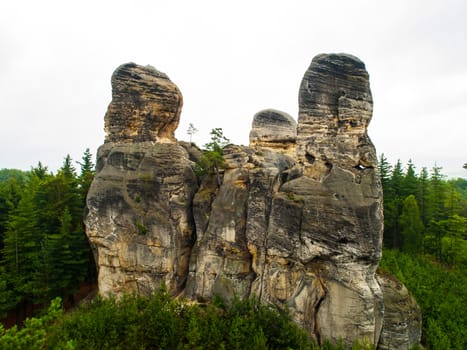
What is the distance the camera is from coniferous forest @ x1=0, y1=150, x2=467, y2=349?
424 inches

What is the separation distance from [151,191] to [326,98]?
11.6 meters

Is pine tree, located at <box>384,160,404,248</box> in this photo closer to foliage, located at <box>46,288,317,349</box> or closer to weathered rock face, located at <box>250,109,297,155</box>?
weathered rock face, located at <box>250,109,297,155</box>

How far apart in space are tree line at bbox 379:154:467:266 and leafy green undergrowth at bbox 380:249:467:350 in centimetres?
299

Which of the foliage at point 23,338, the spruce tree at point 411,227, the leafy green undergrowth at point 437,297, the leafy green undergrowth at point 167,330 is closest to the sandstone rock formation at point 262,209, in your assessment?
the leafy green undergrowth at point 167,330

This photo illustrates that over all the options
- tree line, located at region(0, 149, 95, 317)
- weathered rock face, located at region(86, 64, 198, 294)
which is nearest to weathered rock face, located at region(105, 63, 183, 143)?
weathered rock face, located at region(86, 64, 198, 294)

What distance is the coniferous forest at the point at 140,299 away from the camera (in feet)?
35.4

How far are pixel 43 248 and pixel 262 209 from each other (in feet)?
52.6

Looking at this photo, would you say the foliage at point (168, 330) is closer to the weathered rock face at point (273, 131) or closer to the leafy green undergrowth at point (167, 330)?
the leafy green undergrowth at point (167, 330)

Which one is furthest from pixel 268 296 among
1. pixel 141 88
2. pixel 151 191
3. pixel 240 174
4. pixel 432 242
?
pixel 432 242

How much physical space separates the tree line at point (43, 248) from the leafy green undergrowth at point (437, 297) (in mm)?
23727

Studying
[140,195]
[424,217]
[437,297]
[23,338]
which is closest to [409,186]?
[424,217]

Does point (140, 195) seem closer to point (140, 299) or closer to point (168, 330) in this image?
point (140, 299)

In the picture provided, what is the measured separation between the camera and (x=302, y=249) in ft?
43.9

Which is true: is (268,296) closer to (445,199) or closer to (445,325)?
(445,325)
